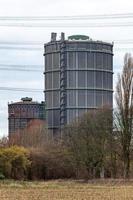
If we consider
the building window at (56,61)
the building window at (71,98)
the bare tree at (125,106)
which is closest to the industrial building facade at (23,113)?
the building window at (71,98)

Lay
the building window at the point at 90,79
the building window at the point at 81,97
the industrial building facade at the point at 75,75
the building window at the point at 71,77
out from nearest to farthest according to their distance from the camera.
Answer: the industrial building facade at the point at 75,75 → the building window at the point at 71,77 → the building window at the point at 90,79 → the building window at the point at 81,97

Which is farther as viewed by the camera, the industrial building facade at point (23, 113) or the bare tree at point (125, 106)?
the industrial building facade at point (23, 113)

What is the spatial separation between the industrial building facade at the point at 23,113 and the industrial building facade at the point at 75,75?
3419mm

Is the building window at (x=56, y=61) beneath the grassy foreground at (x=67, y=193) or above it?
above

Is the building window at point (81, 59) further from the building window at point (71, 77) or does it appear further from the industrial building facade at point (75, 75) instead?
the building window at point (71, 77)

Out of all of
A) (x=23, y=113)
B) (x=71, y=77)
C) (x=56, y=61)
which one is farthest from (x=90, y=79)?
(x=23, y=113)

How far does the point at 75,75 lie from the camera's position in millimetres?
95250

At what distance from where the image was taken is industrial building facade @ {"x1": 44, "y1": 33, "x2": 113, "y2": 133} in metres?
84.5

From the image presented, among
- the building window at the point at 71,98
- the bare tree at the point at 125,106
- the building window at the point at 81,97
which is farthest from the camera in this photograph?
the building window at the point at 81,97

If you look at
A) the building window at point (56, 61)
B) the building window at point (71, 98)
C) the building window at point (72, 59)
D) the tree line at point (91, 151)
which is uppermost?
the building window at point (72, 59)

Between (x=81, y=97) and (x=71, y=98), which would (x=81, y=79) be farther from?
(x=81, y=97)

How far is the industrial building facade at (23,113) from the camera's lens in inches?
4761

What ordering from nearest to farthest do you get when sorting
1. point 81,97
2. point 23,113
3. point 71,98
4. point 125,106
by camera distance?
point 125,106, point 71,98, point 81,97, point 23,113

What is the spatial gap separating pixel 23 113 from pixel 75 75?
42.6 m
